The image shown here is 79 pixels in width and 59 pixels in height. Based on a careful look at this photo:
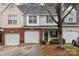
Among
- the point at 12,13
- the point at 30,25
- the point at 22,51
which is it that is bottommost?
the point at 22,51

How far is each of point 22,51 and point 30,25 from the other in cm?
32

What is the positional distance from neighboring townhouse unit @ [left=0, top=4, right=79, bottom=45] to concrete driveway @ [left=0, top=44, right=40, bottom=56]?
60 mm

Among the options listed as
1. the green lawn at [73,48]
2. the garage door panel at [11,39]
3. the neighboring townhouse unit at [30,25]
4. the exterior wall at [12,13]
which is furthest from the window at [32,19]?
the green lawn at [73,48]

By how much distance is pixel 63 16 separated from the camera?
6.60 metres

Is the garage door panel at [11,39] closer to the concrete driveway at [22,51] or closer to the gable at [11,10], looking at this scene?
the concrete driveway at [22,51]

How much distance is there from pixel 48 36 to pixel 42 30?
0.12 metres

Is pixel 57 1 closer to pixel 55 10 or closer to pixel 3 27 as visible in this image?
pixel 55 10

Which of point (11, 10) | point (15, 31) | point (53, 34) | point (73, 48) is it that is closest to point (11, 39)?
point (15, 31)

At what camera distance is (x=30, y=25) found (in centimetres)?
659

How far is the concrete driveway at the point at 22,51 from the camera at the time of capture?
6586 mm

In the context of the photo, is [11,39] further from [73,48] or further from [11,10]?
[73,48]

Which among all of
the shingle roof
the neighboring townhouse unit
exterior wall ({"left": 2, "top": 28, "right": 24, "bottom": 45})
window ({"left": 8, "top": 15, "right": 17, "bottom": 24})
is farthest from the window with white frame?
window ({"left": 8, "top": 15, "right": 17, "bottom": 24})

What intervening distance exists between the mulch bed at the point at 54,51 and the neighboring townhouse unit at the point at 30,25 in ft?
0.30

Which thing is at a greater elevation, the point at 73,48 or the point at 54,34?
the point at 54,34
